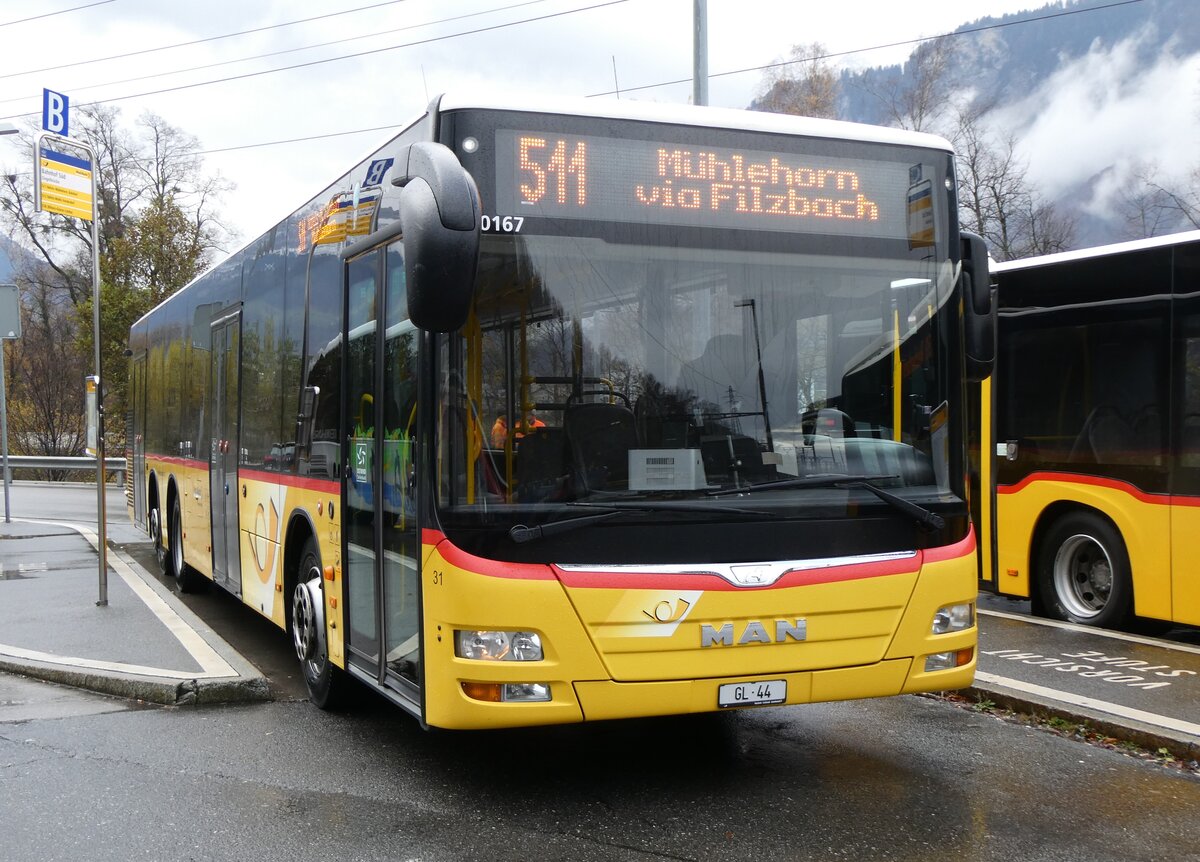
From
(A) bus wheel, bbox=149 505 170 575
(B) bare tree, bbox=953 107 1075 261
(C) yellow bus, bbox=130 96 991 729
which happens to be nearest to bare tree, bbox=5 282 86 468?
(B) bare tree, bbox=953 107 1075 261

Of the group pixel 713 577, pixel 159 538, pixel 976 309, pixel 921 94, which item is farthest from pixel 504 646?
pixel 921 94

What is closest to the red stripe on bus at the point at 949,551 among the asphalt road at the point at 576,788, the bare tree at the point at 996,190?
the asphalt road at the point at 576,788

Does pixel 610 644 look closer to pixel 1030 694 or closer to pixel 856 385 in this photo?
pixel 856 385

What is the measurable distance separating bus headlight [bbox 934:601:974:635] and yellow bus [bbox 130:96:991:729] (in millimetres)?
14

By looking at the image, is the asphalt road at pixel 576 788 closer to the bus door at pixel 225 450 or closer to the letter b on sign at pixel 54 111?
the bus door at pixel 225 450

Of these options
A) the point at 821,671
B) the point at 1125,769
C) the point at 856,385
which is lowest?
the point at 1125,769

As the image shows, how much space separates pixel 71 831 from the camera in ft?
16.3

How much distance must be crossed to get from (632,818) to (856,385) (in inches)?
81.8

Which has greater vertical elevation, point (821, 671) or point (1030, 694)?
point (821, 671)

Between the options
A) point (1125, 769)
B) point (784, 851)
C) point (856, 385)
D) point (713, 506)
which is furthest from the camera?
point (1125, 769)

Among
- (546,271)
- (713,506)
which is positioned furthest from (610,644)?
(546,271)

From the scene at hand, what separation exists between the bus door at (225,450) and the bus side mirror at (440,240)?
4951mm

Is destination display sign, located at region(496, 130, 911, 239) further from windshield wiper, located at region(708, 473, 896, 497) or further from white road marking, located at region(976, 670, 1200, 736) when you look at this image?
white road marking, located at region(976, 670, 1200, 736)

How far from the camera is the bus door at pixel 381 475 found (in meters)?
5.37
